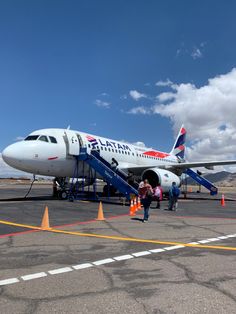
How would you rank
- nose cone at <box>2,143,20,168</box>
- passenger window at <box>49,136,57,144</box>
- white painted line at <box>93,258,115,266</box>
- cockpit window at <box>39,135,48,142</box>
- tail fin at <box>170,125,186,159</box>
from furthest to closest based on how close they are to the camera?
tail fin at <box>170,125,186,159</box>
passenger window at <box>49,136,57,144</box>
cockpit window at <box>39,135,48,142</box>
nose cone at <box>2,143,20,168</box>
white painted line at <box>93,258,115,266</box>

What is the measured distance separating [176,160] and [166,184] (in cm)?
1431

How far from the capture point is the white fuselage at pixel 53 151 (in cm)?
1945

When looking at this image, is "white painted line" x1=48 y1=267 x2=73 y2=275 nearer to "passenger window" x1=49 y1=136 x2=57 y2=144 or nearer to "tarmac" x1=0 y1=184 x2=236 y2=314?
"tarmac" x1=0 y1=184 x2=236 y2=314

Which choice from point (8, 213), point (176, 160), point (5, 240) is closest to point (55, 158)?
point (8, 213)

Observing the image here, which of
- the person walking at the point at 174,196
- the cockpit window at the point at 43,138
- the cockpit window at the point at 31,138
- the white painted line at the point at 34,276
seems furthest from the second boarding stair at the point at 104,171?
the white painted line at the point at 34,276

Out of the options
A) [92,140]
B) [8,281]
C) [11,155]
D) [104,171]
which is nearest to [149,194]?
[104,171]

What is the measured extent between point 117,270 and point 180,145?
36763 millimetres

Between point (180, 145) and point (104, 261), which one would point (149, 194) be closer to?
point (104, 261)

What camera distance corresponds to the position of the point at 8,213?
15.0 m

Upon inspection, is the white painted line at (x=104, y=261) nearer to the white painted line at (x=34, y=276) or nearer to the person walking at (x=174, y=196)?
the white painted line at (x=34, y=276)

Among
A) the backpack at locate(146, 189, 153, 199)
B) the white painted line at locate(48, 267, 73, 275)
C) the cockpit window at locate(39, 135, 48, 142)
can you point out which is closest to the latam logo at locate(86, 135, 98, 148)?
the cockpit window at locate(39, 135, 48, 142)

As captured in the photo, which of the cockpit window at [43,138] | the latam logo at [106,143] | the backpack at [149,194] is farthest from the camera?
the latam logo at [106,143]

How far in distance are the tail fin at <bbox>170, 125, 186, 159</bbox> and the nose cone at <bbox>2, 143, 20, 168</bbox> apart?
25.5 meters

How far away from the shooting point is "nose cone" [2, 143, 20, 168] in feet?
62.8
